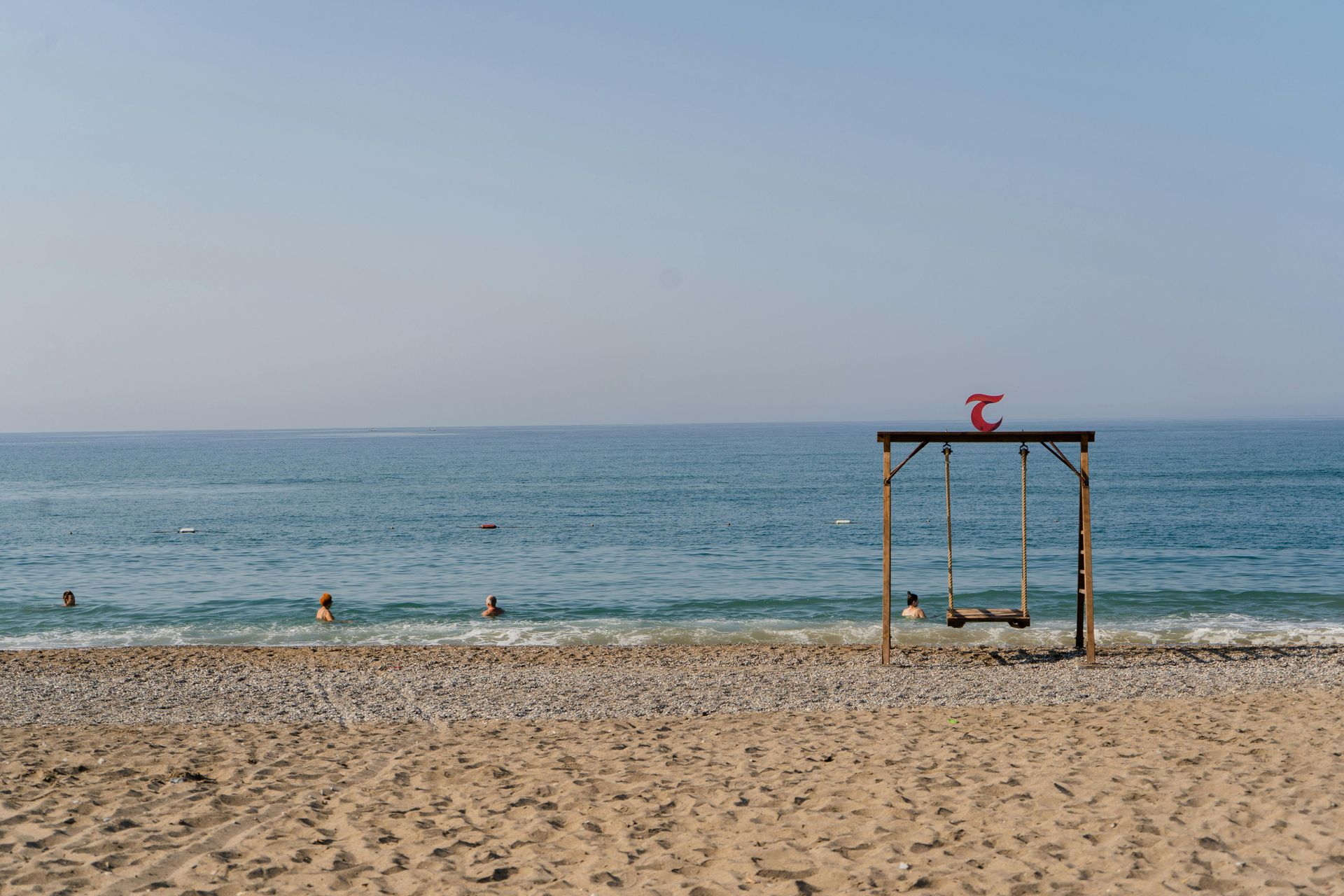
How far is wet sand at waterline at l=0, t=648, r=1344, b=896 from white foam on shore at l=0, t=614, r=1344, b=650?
5.42 meters

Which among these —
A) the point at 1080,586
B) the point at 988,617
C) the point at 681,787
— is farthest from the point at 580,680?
the point at 1080,586

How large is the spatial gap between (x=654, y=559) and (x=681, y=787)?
25554mm

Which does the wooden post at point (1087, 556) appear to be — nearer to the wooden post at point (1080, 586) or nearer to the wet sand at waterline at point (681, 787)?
the wooden post at point (1080, 586)

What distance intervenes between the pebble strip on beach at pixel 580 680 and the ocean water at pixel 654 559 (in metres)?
2.62

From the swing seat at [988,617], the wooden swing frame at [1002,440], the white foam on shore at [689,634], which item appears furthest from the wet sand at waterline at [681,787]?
the white foam on shore at [689,634]

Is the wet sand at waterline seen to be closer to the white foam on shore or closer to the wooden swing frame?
the wooden swing frame

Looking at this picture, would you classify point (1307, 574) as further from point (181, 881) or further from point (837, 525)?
point (181, 881)

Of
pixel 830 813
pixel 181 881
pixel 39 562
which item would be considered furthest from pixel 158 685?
pixel 39 562

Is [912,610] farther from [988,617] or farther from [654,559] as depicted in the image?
[654,559]

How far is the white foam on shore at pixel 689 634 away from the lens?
19.7 metres

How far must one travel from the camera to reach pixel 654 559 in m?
34.1

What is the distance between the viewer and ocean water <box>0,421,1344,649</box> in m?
22.0

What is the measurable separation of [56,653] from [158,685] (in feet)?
20.6

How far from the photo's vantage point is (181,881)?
6.45 meters
